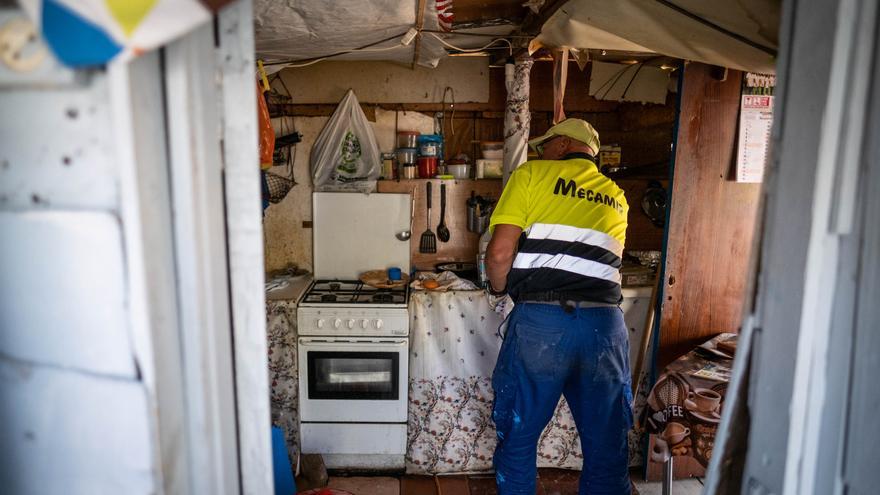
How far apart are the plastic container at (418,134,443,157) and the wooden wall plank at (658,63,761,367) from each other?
1374mm

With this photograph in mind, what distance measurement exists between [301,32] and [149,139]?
169cm

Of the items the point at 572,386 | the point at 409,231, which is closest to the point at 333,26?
the point at 409,231

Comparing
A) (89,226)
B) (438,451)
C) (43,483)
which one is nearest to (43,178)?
(89,226)

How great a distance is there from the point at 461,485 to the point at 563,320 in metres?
1.21

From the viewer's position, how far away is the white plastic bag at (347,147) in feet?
10.3

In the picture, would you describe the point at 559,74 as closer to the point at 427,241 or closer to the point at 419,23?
the point at 419,23

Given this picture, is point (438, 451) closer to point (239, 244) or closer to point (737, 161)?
point (737, 161)

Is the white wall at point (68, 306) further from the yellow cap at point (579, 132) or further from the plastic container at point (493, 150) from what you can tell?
the plastic container at point (493, 150)

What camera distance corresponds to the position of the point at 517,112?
109 inches

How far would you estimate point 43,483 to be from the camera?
720 mm

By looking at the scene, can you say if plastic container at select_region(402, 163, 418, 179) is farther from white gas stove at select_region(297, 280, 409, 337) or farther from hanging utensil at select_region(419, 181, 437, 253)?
white gas stove at select_region(297, 280, 409, 337)

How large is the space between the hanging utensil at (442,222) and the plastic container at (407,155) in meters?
0.24

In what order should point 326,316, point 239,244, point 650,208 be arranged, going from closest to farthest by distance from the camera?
1. point 239,244
2. point 326,316
3. point 650,208

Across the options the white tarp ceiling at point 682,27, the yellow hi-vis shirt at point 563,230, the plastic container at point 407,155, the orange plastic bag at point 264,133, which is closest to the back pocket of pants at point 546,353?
the yellow hi-vis shirt at point 563,230
